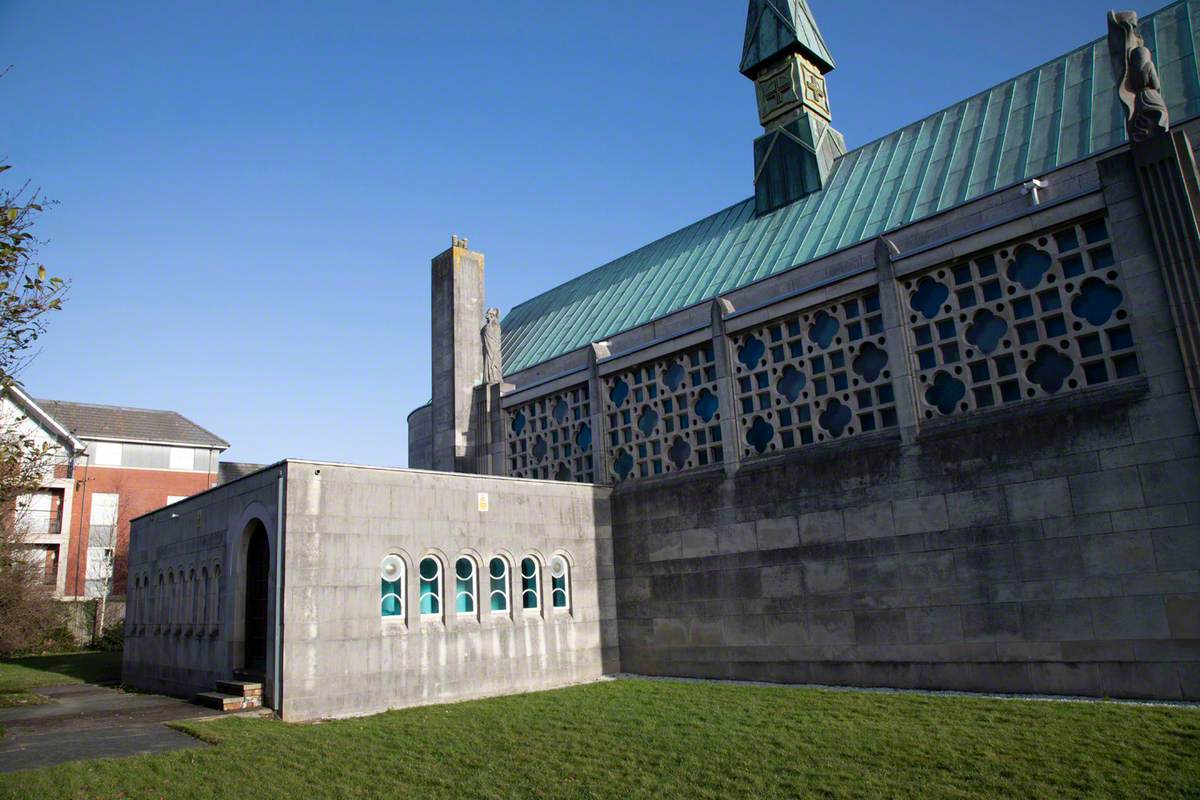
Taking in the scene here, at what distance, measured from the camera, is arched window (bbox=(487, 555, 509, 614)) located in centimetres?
2028

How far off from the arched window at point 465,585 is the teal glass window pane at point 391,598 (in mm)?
1447

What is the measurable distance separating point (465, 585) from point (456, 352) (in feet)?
39.2

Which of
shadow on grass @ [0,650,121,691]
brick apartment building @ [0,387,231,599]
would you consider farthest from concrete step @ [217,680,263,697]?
brick apartment building @ [0,387,231,599]

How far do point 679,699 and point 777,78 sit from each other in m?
21.6

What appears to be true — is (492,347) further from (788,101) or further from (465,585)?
(788,101)

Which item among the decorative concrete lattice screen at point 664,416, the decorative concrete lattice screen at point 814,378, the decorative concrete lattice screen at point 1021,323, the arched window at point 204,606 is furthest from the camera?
the decorative concrete lattice screen at point 664,416

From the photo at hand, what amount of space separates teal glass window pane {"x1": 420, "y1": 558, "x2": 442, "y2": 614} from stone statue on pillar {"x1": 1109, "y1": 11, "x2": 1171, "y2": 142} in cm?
1657

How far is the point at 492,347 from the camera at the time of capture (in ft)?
98.0

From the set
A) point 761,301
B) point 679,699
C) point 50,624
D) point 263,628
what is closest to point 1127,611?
point 679,699

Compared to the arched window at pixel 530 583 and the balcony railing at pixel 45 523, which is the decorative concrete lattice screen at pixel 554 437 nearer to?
the arched window at pixel 530 583

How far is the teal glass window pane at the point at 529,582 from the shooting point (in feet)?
69.0

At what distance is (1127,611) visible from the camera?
14008mm

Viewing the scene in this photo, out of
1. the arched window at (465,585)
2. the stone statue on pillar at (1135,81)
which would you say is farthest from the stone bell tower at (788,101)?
the arched window at (465,585)

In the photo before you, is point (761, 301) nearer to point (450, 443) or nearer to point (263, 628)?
point (450, 443)
